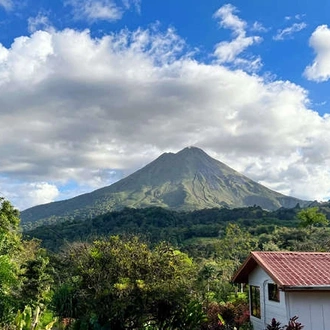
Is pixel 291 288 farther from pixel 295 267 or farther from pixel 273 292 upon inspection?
pixel 273 292

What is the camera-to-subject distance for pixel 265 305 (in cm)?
1536

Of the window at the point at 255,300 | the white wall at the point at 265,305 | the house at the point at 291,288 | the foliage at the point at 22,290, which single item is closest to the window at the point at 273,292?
the house at the point at 291,288

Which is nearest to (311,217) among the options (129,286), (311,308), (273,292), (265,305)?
(265,305)

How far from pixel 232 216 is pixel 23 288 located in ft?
273

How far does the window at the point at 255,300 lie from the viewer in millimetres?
16422

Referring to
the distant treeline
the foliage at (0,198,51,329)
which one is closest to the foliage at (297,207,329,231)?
the distant treeline

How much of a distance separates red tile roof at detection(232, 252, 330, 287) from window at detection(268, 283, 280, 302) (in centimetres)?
76

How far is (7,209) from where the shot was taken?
27969mm

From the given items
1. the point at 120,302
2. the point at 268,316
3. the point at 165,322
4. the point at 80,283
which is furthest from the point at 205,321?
the point at 80,283

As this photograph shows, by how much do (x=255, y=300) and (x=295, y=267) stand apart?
2.96 meters

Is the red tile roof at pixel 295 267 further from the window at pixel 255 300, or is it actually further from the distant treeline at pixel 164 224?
the distant treeline at pixel 164 224

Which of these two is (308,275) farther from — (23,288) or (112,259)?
(23,288)

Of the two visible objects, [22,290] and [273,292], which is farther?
[22,290]

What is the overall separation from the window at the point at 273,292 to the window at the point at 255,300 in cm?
122
